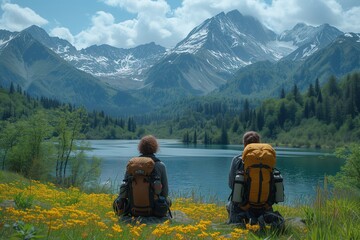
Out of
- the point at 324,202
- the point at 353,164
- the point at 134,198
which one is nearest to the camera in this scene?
the point at 324,202

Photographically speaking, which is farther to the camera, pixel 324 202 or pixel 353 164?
pixel 353 164

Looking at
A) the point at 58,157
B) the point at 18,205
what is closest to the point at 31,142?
the point at 58,157

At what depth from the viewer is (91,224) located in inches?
293

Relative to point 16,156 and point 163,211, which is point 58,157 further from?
point 163,211

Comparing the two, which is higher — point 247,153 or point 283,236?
point 247,153

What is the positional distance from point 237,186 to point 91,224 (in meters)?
3.93

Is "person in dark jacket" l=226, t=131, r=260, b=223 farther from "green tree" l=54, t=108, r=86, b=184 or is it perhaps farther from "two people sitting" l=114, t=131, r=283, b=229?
"green tree" l=54, t=108, r=86, b=184

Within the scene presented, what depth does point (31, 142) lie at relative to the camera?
42469 mm

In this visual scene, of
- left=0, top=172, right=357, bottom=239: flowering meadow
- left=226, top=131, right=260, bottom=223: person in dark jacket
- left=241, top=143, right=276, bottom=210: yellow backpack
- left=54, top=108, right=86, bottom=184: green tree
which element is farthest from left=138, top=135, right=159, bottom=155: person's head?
left=54, top=108, right=86, bottom=184: green tree

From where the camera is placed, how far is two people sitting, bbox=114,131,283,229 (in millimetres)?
9875

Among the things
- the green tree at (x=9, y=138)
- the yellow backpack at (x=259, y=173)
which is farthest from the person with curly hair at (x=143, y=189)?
the green tree at (x=9, y=138)

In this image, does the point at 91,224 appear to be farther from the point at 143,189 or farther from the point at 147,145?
the point at 147,145

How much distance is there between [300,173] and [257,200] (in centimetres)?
6855

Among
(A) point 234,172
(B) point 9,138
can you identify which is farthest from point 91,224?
(B) point 9,138
